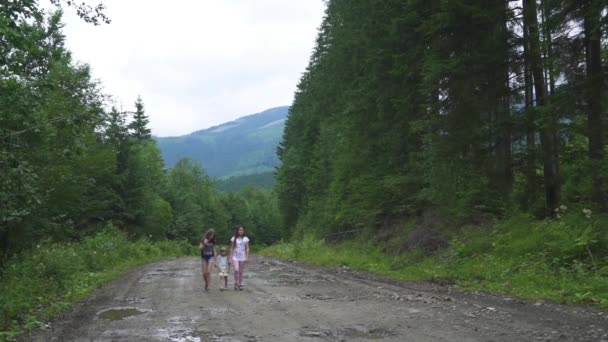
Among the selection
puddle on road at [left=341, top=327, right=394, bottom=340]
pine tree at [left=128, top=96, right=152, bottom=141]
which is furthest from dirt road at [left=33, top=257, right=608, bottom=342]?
pine tree at [left=128, top=96, right=152, bottom=141]

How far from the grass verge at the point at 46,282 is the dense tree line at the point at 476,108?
1183 centimetres

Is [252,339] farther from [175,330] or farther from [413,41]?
[413,41]

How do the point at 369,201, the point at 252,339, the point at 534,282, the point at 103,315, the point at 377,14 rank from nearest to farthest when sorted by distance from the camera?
the point at 252,339
the point at 103,315
the point at 534,282
the point at 377,14
the point at 369,201

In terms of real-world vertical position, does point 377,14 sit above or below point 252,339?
above

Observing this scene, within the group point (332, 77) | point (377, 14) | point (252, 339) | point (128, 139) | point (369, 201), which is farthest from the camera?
point (128, 139)

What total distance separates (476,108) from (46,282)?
45.7 feet

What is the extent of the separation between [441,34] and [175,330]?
1332 centimetres

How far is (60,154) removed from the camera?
19.5 meters

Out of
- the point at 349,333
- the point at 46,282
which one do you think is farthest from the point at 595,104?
the point at 46,282

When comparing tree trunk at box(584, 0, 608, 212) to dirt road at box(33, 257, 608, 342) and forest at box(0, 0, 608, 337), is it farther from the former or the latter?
dirt road at box(33, 257, 608, 342)

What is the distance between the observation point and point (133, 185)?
44.3m

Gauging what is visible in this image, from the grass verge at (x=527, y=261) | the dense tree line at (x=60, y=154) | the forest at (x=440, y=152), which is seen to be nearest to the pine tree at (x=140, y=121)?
the dense tree line at (x=60, y=154)

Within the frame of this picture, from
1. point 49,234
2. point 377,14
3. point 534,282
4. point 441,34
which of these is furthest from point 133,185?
point 534,282

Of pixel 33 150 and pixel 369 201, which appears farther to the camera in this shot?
pixel 369 201
